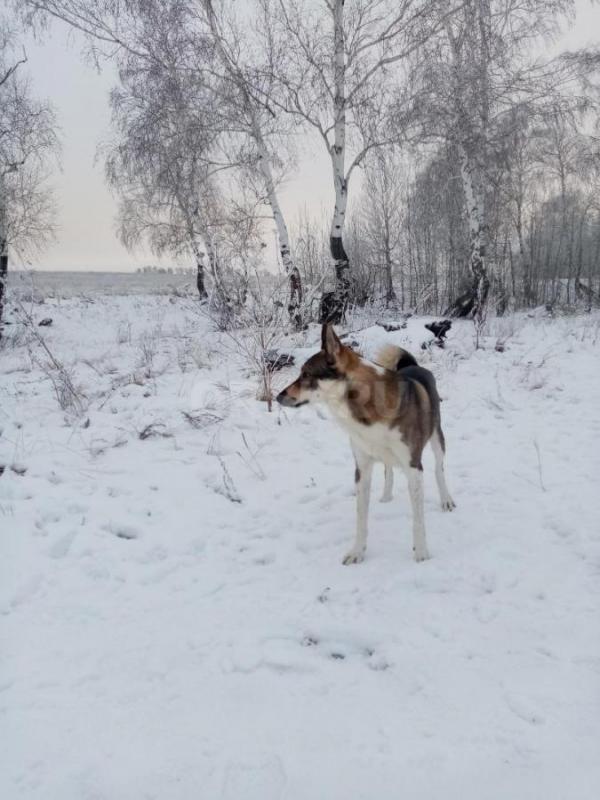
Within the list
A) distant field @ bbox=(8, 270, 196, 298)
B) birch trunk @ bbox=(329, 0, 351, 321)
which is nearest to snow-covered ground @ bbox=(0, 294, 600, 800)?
distant field @ bbox=(8, 270, 196, 298)

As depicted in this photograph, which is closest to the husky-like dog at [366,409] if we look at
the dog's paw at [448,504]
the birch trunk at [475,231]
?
the dog's paw at [448,504]

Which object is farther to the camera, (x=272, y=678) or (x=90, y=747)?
(x=272, y=678)

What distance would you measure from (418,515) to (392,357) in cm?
143

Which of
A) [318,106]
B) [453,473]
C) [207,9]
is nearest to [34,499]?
[453,473]

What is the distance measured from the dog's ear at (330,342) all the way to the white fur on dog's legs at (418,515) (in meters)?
0.96

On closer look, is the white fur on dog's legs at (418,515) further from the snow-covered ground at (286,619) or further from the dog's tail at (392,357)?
the dog's tail at (392,357)

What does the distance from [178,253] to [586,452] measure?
71.8 feet

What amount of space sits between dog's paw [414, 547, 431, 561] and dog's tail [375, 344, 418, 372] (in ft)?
4.96

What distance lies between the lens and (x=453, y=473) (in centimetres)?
492

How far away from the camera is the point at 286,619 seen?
9.72ft

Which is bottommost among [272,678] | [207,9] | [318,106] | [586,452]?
[272,678]

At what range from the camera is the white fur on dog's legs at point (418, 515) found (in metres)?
3.46

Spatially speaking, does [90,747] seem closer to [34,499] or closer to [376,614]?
[376,614]

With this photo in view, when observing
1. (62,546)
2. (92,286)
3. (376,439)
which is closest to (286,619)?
(376,439)
